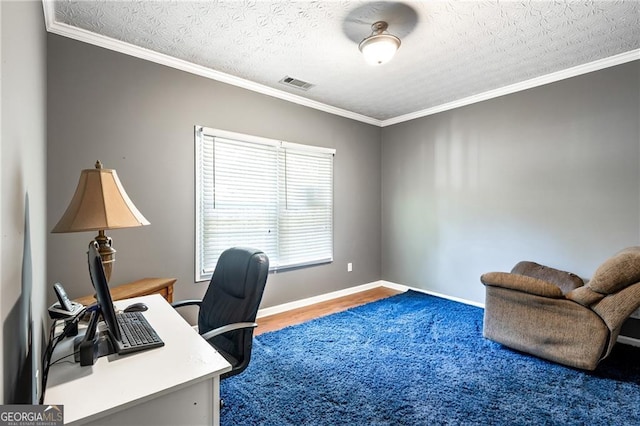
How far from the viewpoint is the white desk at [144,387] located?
0.89 metres

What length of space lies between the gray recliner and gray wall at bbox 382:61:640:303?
2.71 ft

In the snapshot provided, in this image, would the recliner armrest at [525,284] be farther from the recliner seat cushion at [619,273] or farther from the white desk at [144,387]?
the white desk at [144,387]

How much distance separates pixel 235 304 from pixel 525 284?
2.17m

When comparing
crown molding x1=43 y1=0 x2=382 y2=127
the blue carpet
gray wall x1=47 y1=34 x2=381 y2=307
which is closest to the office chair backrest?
the blue carpet

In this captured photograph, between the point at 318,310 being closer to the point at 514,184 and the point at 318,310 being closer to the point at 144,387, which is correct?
the point at 514,184

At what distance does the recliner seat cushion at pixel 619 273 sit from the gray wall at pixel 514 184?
102 centimetres

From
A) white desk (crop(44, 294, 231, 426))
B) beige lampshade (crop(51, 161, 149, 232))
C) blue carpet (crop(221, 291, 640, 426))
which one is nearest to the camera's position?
white desk (crop(44, 294, 231, 426))

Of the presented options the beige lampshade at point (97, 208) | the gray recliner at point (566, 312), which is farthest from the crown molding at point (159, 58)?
the gray recliner at point (566, 312)

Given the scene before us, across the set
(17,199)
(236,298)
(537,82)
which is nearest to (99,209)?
(17,199)

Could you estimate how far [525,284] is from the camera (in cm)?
235

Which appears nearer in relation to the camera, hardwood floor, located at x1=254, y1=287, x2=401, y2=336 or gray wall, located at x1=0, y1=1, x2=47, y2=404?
gray wall, located at x1=0, y1=1, x2=47, y2=404

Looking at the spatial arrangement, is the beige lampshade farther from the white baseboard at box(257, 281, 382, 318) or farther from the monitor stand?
the white baseboard at box(257, 281, 382, 318)

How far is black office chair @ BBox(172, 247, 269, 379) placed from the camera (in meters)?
1.61

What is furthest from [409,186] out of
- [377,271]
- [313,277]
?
[313,277]
